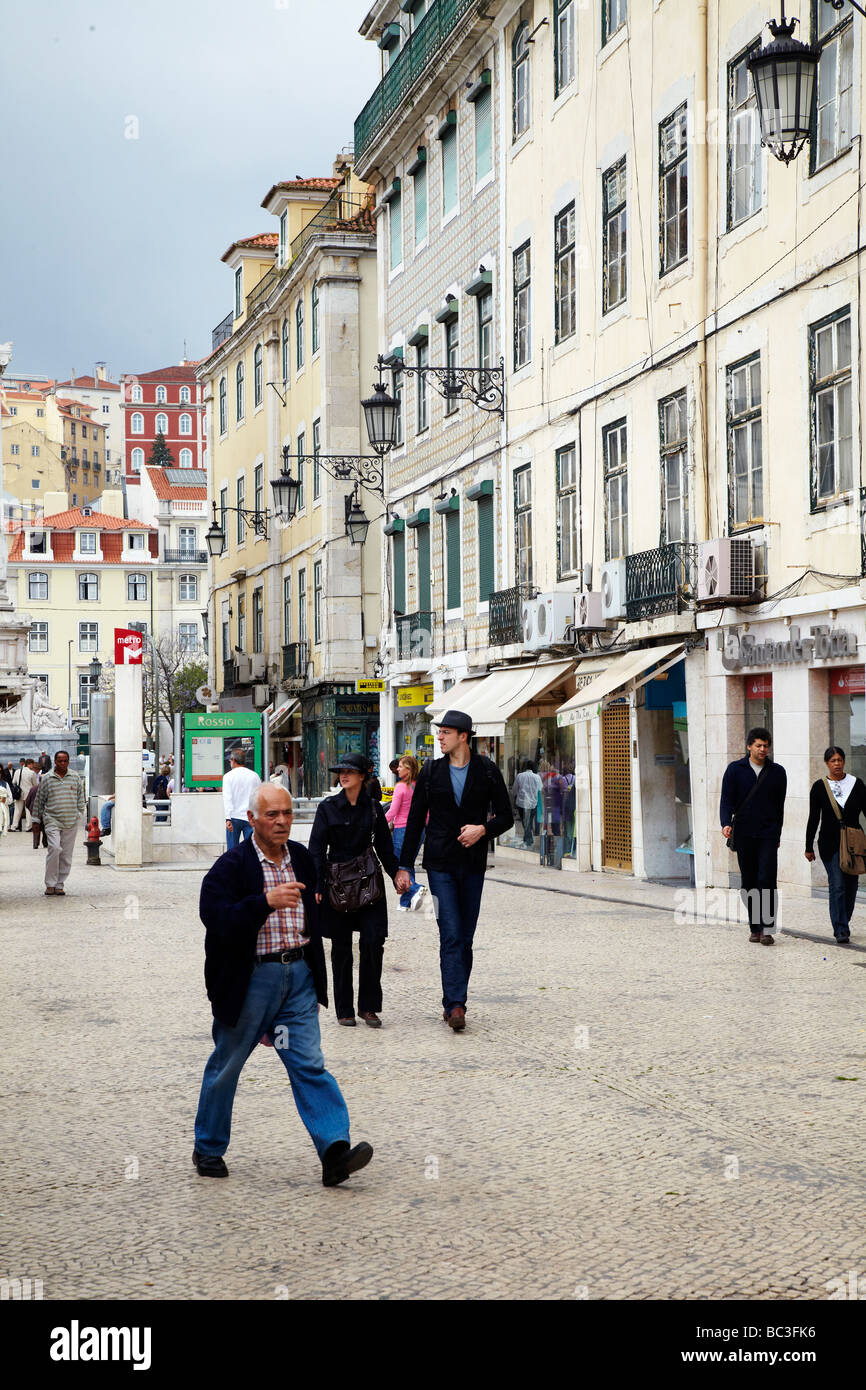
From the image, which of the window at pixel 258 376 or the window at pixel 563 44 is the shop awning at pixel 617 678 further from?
the window at pixel 258 376

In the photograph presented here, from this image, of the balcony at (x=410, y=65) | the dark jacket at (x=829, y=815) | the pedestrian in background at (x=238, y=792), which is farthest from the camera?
the balcony at (x=410, y=65)

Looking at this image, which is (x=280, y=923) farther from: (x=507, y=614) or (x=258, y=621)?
(x=258, y=621)

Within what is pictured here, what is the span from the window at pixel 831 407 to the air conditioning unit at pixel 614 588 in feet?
17.2

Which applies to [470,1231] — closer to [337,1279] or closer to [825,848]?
[337,1279]

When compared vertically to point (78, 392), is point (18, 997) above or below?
below

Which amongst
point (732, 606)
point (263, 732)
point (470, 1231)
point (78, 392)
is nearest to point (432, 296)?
point (263, 732)

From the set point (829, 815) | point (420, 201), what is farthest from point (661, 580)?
point (420, 201)

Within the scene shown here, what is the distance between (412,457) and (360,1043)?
26912 mm

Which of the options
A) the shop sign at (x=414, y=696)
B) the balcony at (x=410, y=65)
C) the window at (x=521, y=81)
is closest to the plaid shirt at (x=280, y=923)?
the window at (x=521, y=81)

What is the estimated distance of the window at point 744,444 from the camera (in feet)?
66.4

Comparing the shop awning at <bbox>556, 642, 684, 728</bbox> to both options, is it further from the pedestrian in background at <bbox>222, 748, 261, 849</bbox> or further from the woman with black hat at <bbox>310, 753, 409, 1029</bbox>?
the woman with black hat at <bbox>310, 753, 409, 1029</bbox>

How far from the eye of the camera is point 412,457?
118 feet
